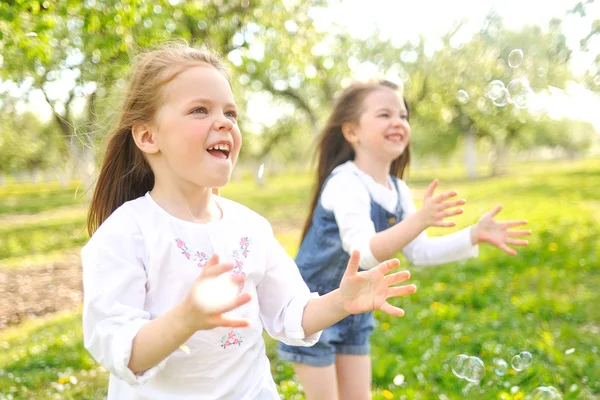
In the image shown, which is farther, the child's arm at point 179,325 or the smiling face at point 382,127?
Answer: the smiling face at point 382,127

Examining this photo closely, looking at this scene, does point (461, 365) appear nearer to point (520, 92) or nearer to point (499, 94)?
point (499, 94)

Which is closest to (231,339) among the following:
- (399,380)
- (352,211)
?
(352,211)

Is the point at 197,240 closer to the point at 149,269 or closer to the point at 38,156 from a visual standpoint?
the point at 149,269

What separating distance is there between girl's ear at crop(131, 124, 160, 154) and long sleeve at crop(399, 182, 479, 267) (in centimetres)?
167

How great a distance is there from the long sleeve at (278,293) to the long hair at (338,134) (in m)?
1.21

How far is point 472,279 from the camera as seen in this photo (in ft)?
23.3

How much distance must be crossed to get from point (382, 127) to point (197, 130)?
156 centimetres

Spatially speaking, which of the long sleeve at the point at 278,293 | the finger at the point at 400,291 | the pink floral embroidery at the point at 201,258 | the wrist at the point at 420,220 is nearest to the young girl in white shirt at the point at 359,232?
the wrist at the point at 420,220

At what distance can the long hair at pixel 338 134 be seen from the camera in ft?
11.1

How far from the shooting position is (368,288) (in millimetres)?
1847

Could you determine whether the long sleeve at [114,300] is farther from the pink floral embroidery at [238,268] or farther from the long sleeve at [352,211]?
the long sleeve at [352,211]

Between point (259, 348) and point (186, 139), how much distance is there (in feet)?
2.45

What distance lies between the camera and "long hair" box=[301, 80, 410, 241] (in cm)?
339

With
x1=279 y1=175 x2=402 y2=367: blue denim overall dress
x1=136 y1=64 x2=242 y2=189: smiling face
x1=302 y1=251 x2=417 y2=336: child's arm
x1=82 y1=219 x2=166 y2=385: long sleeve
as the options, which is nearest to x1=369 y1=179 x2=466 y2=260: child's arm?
x1=279 y1=175 x2=402 y2=367: blue denim overall dress
